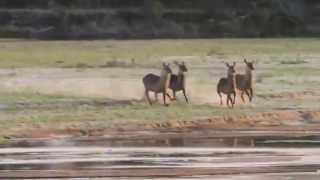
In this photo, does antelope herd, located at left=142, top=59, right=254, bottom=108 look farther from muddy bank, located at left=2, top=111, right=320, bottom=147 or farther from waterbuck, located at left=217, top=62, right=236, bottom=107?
muddy bank, located at left=2, top=111, right=320, bottom=147

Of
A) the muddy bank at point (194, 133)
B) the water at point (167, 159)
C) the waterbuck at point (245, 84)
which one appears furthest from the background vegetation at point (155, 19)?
the water at point (167, 159)

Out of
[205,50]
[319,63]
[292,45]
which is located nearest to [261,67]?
[319,63]

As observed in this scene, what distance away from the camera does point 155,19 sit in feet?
243

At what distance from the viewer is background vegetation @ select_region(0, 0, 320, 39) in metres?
72.6

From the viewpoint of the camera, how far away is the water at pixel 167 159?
17.1 m

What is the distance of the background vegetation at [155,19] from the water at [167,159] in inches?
1933

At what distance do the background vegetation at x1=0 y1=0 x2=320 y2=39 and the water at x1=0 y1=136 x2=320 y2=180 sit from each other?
49.1 meters

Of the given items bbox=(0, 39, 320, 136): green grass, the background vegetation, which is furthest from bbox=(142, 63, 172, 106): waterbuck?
the background vegetation

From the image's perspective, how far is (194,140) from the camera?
22.7 meters

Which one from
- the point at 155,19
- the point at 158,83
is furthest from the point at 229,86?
the point at 155,19

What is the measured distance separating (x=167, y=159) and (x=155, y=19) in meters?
55.1

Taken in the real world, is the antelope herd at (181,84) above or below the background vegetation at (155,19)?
above

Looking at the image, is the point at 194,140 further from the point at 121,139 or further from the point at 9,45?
the point at 9,45

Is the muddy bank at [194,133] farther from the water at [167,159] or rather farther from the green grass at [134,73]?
the green grass at [134,73]
